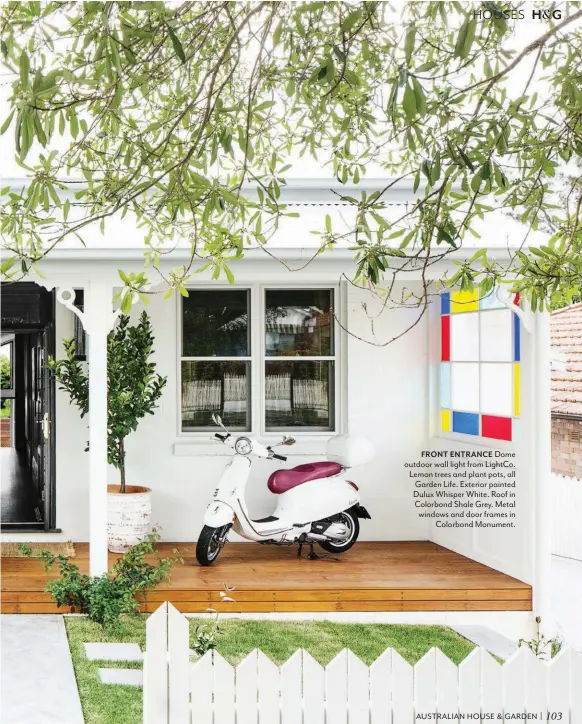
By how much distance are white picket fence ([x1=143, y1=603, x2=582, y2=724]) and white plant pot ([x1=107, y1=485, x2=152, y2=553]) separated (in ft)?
13.7

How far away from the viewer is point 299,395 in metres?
8.17

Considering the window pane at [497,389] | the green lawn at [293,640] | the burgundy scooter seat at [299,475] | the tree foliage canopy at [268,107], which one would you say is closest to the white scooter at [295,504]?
the burgundy scooter seat at [299,475]

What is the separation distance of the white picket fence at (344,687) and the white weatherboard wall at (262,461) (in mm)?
4759

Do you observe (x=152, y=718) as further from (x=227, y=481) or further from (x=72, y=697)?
(x=227, y=481)

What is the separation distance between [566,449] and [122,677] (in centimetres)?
939

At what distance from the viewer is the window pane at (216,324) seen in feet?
26.5

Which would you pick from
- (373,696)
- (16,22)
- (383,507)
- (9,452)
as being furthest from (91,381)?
(9,452)

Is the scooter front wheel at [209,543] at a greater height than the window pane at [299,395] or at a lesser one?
lesser

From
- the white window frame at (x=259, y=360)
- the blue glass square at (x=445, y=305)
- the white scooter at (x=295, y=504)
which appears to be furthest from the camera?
the white window frame at (x=259, y=360)

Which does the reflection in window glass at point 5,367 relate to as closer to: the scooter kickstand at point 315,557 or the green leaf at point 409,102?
the scooter kickstand at point 315,557

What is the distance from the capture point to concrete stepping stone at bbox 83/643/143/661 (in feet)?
17.6

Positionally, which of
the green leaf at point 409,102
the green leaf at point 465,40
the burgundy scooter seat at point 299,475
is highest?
the green leaf at point 465,40

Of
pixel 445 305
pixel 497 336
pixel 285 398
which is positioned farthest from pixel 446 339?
pixel 285 398

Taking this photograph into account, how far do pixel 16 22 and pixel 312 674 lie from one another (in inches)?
92.6
